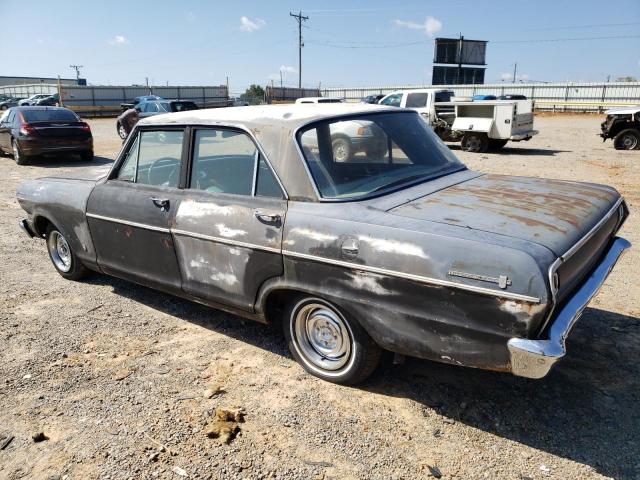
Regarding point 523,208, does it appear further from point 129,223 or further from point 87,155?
point 87,155

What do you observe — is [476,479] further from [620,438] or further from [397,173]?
[397,173]

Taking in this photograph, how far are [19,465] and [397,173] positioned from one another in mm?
2773

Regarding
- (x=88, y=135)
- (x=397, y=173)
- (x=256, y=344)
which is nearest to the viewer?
(x=397, y=173)

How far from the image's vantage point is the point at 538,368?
232cm

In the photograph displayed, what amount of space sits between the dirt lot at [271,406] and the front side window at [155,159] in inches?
45.8

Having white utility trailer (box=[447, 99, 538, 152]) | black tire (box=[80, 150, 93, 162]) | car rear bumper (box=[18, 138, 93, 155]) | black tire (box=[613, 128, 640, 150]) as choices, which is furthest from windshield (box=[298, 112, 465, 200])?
black tire (box=[613, 128, 640, 150])

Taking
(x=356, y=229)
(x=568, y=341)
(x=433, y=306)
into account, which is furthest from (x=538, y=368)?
(x=568, y=341)

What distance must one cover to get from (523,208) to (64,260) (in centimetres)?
440

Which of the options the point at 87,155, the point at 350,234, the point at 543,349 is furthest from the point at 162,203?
the point at 87,155

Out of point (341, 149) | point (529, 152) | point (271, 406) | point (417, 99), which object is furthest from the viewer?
point (417, 99)

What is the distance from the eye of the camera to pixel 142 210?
3869 millimetres

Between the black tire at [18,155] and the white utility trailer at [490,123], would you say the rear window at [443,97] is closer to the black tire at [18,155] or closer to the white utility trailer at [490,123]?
the white utility trailer at [490,123]

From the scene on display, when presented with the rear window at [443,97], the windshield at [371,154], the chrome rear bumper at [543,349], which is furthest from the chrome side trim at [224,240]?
the rear window at [443,97]

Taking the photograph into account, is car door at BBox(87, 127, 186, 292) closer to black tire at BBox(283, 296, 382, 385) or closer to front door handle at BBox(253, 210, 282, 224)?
front door handle at BBox(253, 210, 282, 224)
